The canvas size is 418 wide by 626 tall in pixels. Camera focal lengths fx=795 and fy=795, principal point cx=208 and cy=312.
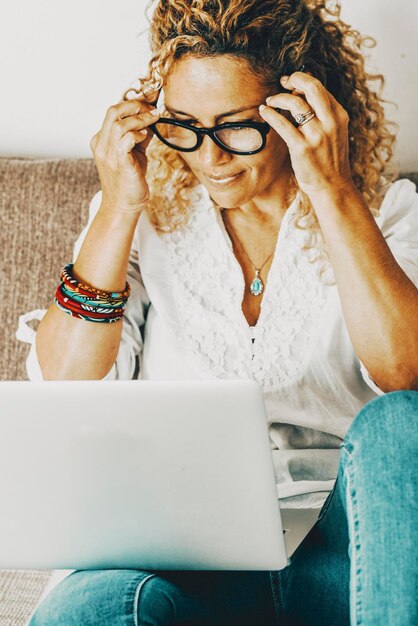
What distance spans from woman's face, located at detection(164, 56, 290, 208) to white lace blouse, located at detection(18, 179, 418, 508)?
0.38 ft

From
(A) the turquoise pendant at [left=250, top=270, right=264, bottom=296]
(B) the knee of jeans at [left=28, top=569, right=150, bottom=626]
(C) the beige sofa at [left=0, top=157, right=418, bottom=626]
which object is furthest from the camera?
(C) the beige sofa at [left=0, top=157, right=418, bottom=626]

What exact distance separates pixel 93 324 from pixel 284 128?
43cm

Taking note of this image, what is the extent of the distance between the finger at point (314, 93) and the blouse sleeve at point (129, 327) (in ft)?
1.43

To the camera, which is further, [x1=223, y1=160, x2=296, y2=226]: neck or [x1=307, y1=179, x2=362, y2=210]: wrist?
[x1=223, y1=160, x2=296, y2=226]: neck

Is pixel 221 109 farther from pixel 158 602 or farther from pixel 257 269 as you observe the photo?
pixel 158 602

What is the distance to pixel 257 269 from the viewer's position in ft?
4.55

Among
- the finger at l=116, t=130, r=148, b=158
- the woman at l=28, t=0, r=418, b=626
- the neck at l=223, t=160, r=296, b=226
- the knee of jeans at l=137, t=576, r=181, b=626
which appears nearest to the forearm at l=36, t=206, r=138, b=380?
the woman at l=28, t=0, r=418, b=626

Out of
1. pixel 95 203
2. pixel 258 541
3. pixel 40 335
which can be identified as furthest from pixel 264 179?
pixel 258 541

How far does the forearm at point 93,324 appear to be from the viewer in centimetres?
129

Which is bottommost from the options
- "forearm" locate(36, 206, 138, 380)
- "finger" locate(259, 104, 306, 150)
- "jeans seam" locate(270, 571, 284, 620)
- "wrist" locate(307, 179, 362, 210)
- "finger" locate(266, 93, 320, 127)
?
"jeans seam" locate(270, 571, 284, 620)

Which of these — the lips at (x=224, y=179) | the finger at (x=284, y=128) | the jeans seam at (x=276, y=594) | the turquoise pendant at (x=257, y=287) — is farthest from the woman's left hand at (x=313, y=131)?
the jeans seam at (x=276, y=594)

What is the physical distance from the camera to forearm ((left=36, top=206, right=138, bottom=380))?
1.29 metres

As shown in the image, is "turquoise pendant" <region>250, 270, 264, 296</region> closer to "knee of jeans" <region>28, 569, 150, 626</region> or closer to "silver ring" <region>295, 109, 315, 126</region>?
"silver ring" <region>295, 109, 315, 126</region>

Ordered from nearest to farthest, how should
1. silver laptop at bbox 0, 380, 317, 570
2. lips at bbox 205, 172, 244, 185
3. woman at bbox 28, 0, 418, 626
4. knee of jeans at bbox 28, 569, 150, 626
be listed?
silver laptop at bbox 0, 380, 317, 570, knee of jeans at bbox 28, 569, 150, 626, woman at bbox 28, 0, 418, 626, lips at bbox 205, 172, 244, 185
